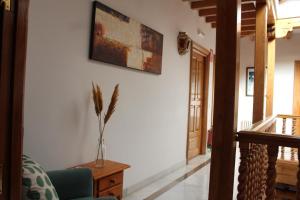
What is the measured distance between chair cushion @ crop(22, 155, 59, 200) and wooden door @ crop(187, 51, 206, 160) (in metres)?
3.76

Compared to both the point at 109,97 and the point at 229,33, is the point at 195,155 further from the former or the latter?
the point at 229,33

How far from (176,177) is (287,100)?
14.2 feet

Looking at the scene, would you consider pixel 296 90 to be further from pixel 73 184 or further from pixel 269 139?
pixel 73 184

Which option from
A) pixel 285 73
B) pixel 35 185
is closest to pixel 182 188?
pixel 35 185

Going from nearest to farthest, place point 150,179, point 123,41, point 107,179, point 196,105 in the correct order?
point 107,179
point 123,41
point 150,179
point 196,105

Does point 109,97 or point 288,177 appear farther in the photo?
point 288,177

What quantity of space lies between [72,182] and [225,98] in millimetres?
1212

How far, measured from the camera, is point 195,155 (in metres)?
5.53

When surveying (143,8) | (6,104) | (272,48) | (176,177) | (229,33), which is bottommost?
(176,177)

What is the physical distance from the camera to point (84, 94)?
2.51 metres

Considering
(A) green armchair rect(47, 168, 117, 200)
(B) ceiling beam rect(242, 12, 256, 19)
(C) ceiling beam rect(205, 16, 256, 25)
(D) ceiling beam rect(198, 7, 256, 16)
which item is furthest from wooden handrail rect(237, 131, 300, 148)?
(C) ceiling beam rect(205, 16, 256, 25)

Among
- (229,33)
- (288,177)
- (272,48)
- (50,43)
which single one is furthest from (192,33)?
(229,33)

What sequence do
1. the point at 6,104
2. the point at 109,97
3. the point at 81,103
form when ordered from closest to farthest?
1. the point at 6,104
2. the point at 81,103
3. the point at 109,97

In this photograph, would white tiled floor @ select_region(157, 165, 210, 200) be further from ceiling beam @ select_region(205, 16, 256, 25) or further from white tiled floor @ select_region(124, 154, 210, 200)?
ceiling beam @ select_region(205, 16, 256, 25)
